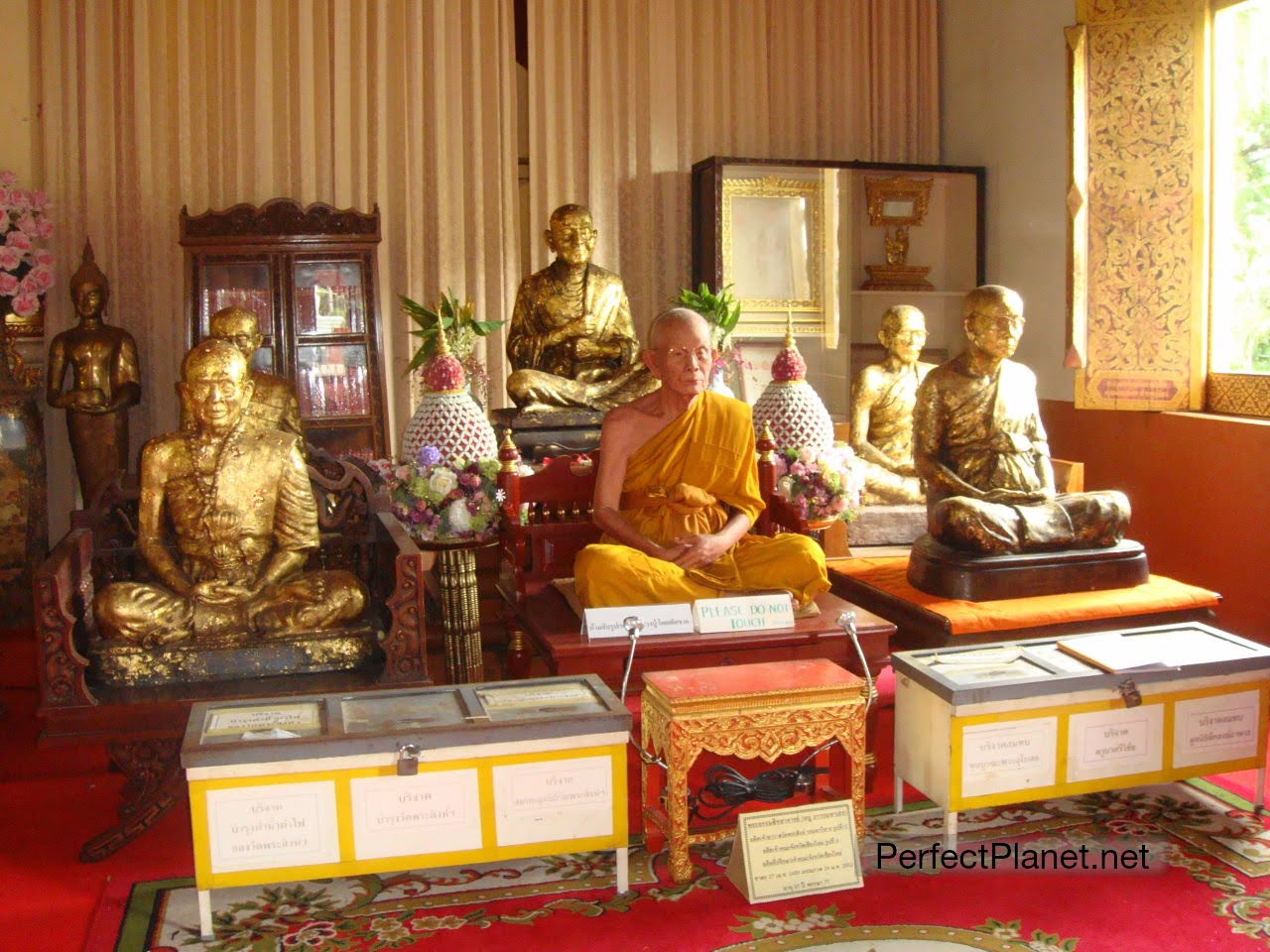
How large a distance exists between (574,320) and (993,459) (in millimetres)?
2221

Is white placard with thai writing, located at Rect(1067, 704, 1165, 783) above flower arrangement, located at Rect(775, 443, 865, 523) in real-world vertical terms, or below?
below

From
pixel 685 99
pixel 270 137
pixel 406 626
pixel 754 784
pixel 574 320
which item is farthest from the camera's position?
pixel 685 99

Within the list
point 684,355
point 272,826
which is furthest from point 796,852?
point 684,355

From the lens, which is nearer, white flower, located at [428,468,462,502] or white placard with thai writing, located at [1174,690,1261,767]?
white placard with thai writing, located at [1174,690,1261,767]

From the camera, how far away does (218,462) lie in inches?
125

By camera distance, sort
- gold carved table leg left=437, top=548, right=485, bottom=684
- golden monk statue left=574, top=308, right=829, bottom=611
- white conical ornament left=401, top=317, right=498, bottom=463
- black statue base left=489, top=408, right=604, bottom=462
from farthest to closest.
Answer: black statue base left=489, top=408, right=604, bottom=462
white conical ornament left=401, top=317, right=498, bottom=463
gold carved table leg left=437, top=548, right=485, bottom=684
golden monk statue left=574, top=308, right=829, bottom=611

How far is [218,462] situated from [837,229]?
425cm

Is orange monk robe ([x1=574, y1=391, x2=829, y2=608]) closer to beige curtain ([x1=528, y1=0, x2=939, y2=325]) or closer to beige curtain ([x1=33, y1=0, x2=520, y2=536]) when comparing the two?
beige curtain ([x1=33, y1=0, x2=520, y2=536])

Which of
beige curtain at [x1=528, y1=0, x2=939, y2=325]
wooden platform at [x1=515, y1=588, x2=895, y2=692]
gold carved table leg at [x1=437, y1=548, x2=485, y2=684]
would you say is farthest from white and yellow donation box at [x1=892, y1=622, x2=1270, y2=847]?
beige curtain at [x1=528, y1=0, x2=939, y2=325]

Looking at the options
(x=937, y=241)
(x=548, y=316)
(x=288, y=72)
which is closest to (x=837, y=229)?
(x=937, y=241)

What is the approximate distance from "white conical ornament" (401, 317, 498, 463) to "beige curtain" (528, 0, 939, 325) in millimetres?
3128

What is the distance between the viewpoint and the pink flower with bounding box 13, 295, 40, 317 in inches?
210

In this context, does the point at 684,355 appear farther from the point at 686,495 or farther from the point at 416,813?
the point at 416,813

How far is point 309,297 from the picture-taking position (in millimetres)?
6027
